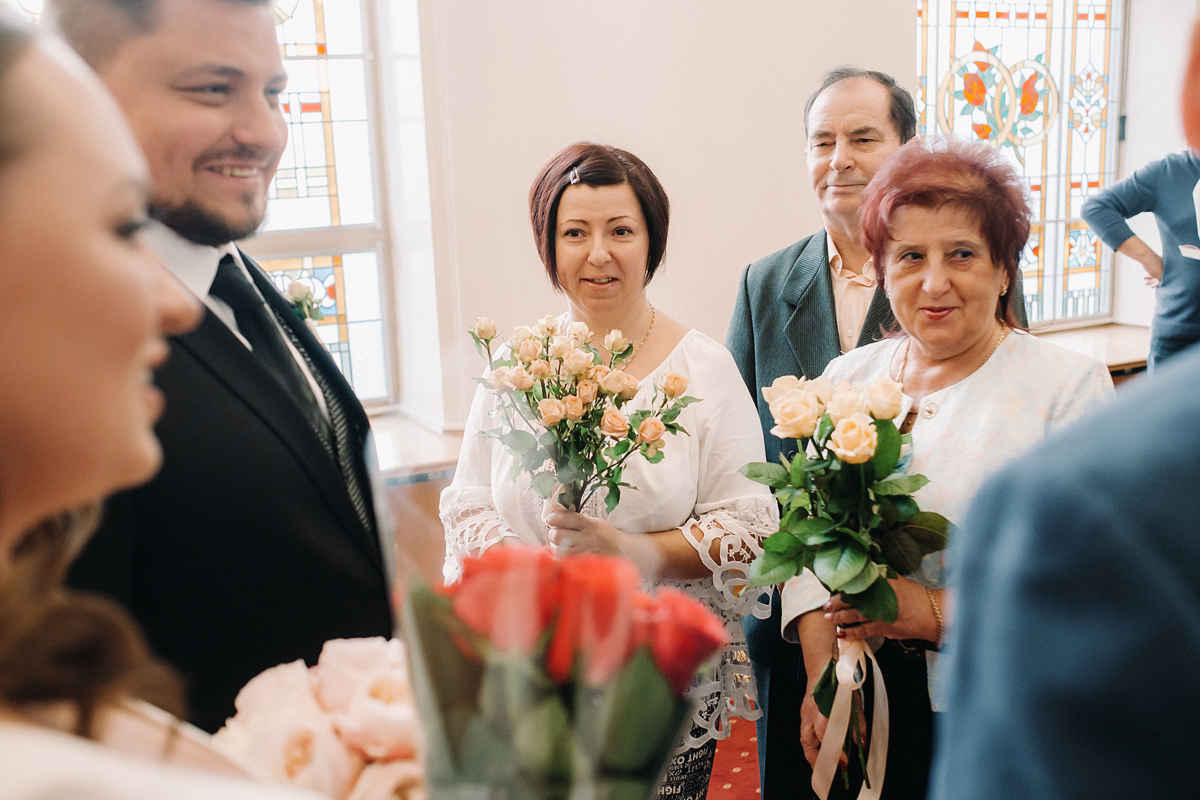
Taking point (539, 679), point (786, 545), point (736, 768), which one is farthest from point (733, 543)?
point (736, 768)

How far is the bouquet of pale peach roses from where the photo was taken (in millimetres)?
1417

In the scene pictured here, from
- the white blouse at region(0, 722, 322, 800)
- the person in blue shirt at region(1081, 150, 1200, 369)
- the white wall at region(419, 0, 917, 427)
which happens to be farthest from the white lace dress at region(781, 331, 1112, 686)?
the person in blue shirt at region(1081, 150, 1200, 369)

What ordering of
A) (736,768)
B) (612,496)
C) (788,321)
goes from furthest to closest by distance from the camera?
1. (736,768)
2. (788,321)
3. (612,496)

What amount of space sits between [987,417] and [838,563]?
445 millimetres

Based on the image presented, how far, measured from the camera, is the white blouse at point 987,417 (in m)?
1.57

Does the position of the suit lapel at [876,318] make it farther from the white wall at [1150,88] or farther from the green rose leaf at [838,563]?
the white wall at [1150,88]

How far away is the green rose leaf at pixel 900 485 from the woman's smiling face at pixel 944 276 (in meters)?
Answer: 0.40

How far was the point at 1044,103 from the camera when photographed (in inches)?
215

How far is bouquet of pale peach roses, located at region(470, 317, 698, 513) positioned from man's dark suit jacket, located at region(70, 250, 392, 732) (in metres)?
0.63

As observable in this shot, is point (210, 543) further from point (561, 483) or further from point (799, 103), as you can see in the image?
point (799, 103)

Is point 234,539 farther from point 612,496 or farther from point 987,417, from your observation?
point 987,417

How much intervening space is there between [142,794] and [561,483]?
1143mm

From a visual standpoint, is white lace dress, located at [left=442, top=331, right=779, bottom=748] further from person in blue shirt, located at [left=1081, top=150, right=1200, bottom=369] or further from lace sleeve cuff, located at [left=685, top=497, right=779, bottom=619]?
person in blue shirt, located at [left=1081, top=150, right=1200, bottom=369]

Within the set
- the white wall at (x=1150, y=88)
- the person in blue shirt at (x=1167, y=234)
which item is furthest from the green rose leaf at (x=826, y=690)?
the white wall at (x=1150, y=88)
